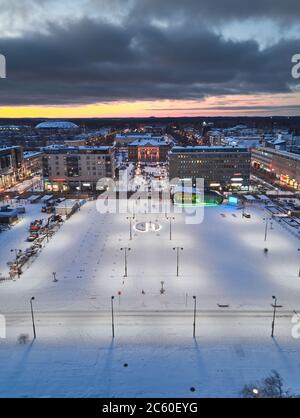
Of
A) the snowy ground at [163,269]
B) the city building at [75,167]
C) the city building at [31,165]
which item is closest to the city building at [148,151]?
the city building at [31,165]

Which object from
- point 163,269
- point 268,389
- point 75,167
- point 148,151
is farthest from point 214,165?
point 268,389

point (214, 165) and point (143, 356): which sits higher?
point (214, 165)

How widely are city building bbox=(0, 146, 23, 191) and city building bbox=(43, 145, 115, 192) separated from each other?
14.4m

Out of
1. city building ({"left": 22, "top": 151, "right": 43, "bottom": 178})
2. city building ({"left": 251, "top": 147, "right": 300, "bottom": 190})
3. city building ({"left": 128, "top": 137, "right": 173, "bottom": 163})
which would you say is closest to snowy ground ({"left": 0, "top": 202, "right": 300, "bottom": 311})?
city building ({"left": 251, "top": 147, "right": 300, "bottom": 190})

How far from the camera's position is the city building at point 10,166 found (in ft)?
372

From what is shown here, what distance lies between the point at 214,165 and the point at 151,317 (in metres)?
86.4

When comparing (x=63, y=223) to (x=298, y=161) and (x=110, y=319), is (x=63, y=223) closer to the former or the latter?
(x=110, y=319)

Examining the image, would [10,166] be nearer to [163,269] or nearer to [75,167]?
[75,167]

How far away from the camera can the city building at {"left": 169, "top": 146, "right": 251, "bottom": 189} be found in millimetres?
113688

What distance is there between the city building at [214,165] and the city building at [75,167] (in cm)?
2623

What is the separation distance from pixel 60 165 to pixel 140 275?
79.8 metres

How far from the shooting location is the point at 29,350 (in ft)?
103

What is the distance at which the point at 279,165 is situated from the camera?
12988 centimetres
